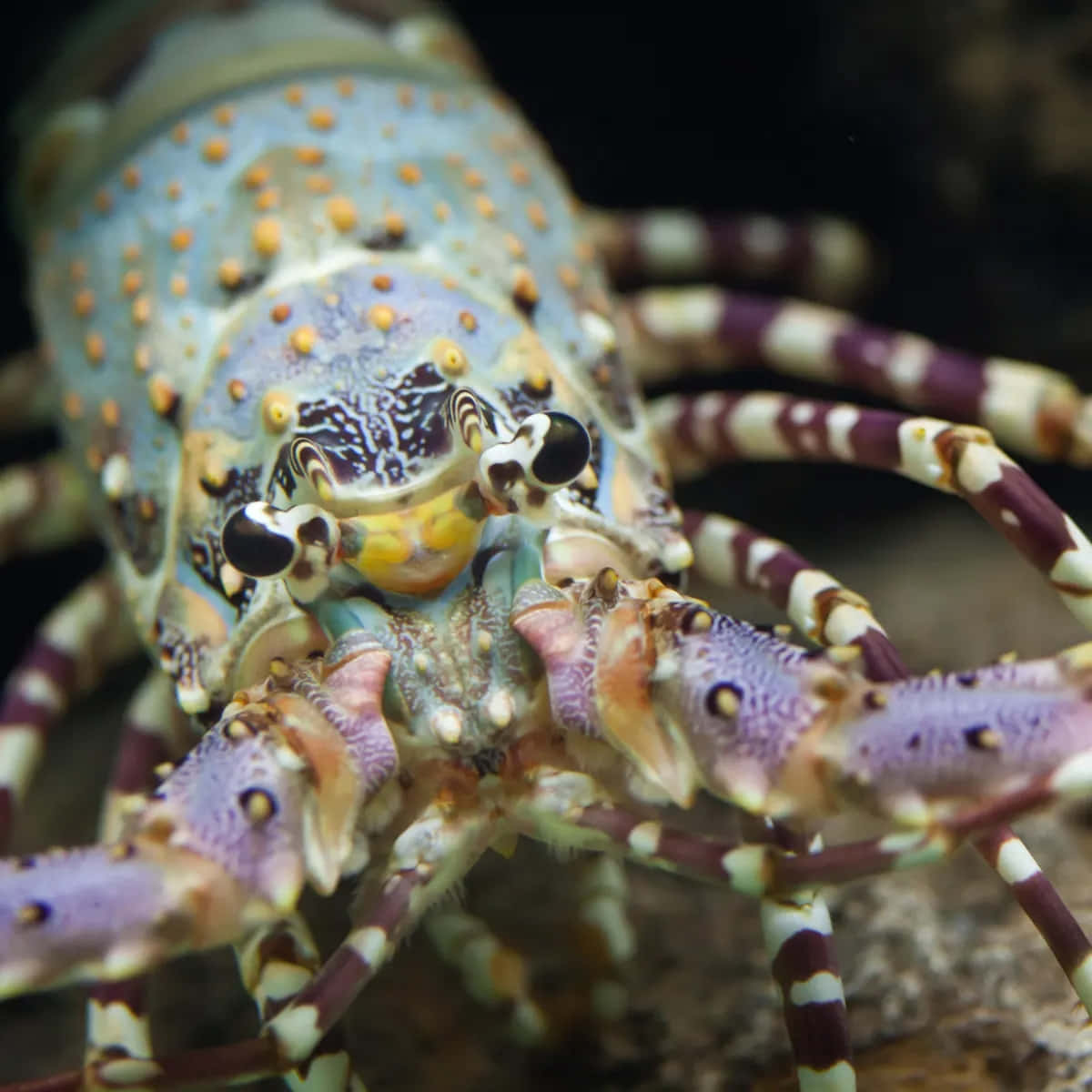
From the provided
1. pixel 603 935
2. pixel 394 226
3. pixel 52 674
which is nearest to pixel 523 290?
pixel 394 226

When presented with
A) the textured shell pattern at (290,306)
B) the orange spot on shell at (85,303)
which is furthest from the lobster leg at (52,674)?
the orange spot on shell at (85,303)

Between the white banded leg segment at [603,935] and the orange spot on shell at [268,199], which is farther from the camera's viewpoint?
the orange spot on shell at [268,199]

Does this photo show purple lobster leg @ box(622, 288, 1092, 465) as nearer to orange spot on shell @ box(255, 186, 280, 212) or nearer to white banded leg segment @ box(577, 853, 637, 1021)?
orange spot on shell @ box(255, 186, 280, 212)

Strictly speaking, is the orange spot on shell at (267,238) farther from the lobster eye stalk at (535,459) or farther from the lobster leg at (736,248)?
the lobster leg at (736,248)

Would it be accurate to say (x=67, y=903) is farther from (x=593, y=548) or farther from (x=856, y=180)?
(x=856, y=180)

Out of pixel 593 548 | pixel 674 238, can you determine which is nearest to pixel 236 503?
pixel 593 548

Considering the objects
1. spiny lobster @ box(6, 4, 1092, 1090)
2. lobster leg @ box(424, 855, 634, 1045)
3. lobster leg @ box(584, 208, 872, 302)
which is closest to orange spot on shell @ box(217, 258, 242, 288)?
spiny lobster @ box(6, 4, 1092, 1090)

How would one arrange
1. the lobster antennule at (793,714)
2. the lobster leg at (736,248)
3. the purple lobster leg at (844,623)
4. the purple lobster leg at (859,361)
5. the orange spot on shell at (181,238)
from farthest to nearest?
the lobster leg at (736,248)
the purple lobster leg at (859,361)
the orange spot on shell at (181,238)
the purple lobster leg at (844,623)
the lobster antennule at (793,714)
